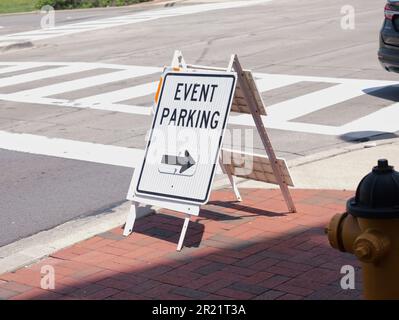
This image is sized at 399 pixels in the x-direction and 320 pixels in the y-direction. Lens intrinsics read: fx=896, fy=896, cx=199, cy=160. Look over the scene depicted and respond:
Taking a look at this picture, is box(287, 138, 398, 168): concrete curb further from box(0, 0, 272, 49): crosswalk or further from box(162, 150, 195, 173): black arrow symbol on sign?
box(0, 0, 272, 49): crosswalk

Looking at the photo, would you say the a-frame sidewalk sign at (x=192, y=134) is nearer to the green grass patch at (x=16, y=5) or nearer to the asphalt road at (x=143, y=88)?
the asphalt road at (x=143, y=88)

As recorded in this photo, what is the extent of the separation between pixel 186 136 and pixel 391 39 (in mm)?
6038

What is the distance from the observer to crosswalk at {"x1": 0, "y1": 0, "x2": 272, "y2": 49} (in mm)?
23469

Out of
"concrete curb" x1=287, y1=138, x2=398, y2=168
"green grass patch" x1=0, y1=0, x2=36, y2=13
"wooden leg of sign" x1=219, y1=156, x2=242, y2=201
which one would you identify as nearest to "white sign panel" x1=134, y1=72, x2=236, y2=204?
"wooden leg of sign" x1=219, y1=156, x2=242, y2=201

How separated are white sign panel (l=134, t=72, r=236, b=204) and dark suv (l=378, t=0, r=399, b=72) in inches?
222

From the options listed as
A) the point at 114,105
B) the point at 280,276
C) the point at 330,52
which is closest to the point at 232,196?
the point at 280,276

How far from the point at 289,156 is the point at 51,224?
302 cm

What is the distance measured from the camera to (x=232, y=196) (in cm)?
824

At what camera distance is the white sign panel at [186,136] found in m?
7.00

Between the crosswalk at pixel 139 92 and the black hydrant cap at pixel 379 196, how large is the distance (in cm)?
647

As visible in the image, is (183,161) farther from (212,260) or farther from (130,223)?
(212,260)

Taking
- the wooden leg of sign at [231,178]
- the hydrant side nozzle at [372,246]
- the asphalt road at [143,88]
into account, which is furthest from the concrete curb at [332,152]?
the hydrant side nozzle at [372,246]
